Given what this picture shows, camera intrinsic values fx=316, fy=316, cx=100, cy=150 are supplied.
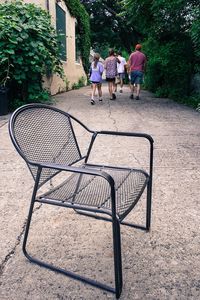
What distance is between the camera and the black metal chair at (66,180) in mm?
1732

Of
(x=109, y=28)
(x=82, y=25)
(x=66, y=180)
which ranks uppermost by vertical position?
(x=109, y=28)

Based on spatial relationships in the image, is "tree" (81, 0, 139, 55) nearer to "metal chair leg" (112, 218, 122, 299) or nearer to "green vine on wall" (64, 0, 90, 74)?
"green vine on wall" (64, 0, 90, 74)

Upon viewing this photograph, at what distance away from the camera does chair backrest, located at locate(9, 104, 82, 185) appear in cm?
208

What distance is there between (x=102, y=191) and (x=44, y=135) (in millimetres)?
633

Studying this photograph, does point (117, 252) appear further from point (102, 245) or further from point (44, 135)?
point (44, 135)

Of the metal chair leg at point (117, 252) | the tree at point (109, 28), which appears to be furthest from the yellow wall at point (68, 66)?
the tree at point (109, 28)

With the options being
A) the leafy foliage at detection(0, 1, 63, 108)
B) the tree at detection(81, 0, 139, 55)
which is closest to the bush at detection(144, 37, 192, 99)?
the leafy foliage at detection(0, 1, 63, 108)

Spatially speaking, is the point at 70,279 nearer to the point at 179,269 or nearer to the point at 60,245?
the point at 60,245

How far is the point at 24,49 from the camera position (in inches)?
296

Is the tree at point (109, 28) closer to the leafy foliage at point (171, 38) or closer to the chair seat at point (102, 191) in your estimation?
the leafy foliage at point (171, 38)

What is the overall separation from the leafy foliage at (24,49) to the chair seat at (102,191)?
569 centimetres

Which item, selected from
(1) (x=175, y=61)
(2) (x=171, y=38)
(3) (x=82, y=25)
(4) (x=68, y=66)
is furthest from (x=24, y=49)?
(3) (x=82, y=25)

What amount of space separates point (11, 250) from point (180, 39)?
9.97 meters

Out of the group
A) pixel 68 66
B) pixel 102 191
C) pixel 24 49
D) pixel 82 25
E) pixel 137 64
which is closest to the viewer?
pixel 102 191
